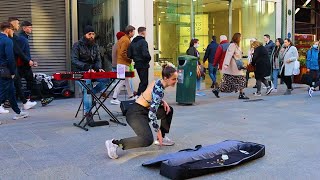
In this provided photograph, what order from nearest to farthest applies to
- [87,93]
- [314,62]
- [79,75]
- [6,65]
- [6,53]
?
[79,75]
[87,93]
[6,53]
[6,65]
[314,62]

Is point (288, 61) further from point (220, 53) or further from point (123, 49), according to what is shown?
point (123, 49)

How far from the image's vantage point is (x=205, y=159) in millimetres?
5016

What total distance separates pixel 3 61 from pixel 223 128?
13.8 feet

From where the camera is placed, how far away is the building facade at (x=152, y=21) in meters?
11.3

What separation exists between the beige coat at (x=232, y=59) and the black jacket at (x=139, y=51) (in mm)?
2211

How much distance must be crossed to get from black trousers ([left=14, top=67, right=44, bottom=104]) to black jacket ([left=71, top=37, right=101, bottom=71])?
1.94m

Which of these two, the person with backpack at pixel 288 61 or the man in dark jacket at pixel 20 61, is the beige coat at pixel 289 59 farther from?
the man in dark jacket at pixel 20 61

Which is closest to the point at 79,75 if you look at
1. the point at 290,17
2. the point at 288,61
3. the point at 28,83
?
the point at 28,83

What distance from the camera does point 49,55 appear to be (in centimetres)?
1141

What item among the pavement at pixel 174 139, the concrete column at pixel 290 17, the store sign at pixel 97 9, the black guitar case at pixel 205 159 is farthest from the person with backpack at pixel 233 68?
the concrete column at pixel 290 17

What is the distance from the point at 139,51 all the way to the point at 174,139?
361 cm

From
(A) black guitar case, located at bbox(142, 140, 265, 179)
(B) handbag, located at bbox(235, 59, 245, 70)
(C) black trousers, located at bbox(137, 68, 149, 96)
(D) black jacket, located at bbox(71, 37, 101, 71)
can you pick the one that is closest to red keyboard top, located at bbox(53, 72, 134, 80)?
(D) black jacket, located at bbox(71, 37, 101, 71)

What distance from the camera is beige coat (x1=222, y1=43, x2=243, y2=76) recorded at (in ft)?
35.6

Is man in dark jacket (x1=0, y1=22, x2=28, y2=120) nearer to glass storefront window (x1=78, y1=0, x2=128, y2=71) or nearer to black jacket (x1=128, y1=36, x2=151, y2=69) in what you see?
black jacket (x1=128, y1=36, x2=151, y2=69)
